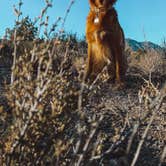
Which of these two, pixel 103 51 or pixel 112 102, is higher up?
pixel 103 51

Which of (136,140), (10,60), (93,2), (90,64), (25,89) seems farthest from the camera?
(10,60)

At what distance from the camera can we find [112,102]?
22.2 feet

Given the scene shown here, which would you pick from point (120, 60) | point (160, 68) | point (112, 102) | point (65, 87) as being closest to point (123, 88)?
point (120, 60)

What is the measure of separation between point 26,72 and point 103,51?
504cm

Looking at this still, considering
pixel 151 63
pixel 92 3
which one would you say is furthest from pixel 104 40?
pixel 151 63

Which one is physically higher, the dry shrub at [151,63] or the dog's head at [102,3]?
the dog's head at [102,3]

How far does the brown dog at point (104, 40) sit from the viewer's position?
7.78 m

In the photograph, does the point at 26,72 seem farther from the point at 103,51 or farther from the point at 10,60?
the point at 10,60

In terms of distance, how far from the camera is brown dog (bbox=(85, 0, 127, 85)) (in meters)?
7.78

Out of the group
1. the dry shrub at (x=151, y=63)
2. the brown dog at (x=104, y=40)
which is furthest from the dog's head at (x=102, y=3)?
the dry shrub at (x=151, y=63)

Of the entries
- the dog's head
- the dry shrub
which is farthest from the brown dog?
the dry shrub

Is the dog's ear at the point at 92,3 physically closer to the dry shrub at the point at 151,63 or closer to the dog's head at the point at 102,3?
the dog's head at the point at 102,3

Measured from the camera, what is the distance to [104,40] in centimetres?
805

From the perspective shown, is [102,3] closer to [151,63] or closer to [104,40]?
[104,40]
